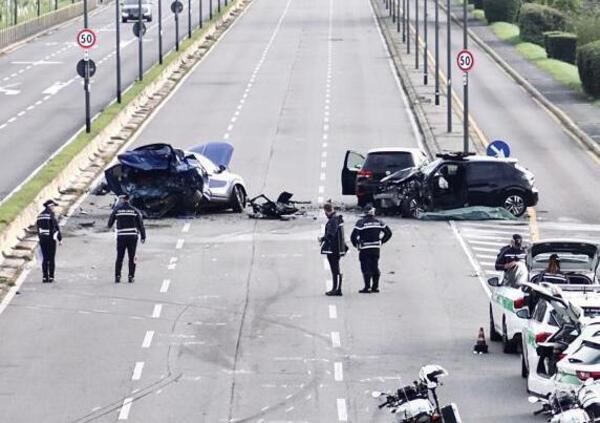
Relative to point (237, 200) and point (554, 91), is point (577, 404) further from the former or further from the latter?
point (554, 91)

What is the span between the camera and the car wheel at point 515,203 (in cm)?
4019

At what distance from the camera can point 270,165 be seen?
4916 centimetres

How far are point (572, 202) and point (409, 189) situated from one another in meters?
4.63

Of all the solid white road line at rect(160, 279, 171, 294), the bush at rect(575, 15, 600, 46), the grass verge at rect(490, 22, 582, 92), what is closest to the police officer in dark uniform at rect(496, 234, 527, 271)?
the solid white road line at rect(160, 279, 171, 294)

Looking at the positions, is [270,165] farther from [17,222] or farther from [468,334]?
[468,334]

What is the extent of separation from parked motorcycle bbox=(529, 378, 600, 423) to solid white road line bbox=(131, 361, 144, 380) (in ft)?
19.6

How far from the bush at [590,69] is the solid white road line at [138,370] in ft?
151

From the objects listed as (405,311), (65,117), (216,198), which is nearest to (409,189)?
(216,198)

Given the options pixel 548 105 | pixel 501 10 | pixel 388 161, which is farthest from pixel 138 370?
pixel 501 10

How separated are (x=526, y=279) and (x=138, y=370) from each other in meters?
5.26

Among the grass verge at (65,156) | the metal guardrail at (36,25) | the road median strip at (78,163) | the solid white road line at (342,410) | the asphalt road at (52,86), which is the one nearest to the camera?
the solid white road line at (342,410)

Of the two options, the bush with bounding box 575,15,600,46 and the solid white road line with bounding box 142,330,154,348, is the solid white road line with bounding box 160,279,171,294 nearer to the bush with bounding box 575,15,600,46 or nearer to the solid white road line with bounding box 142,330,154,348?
the solid white road line with bounding box 142,330,154,348

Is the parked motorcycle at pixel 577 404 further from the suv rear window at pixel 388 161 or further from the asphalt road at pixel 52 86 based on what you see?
the asphalt road at pixel 52 86

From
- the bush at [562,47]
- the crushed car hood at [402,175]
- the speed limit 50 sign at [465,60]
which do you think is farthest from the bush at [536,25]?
the crushed car hood at [402,175]
